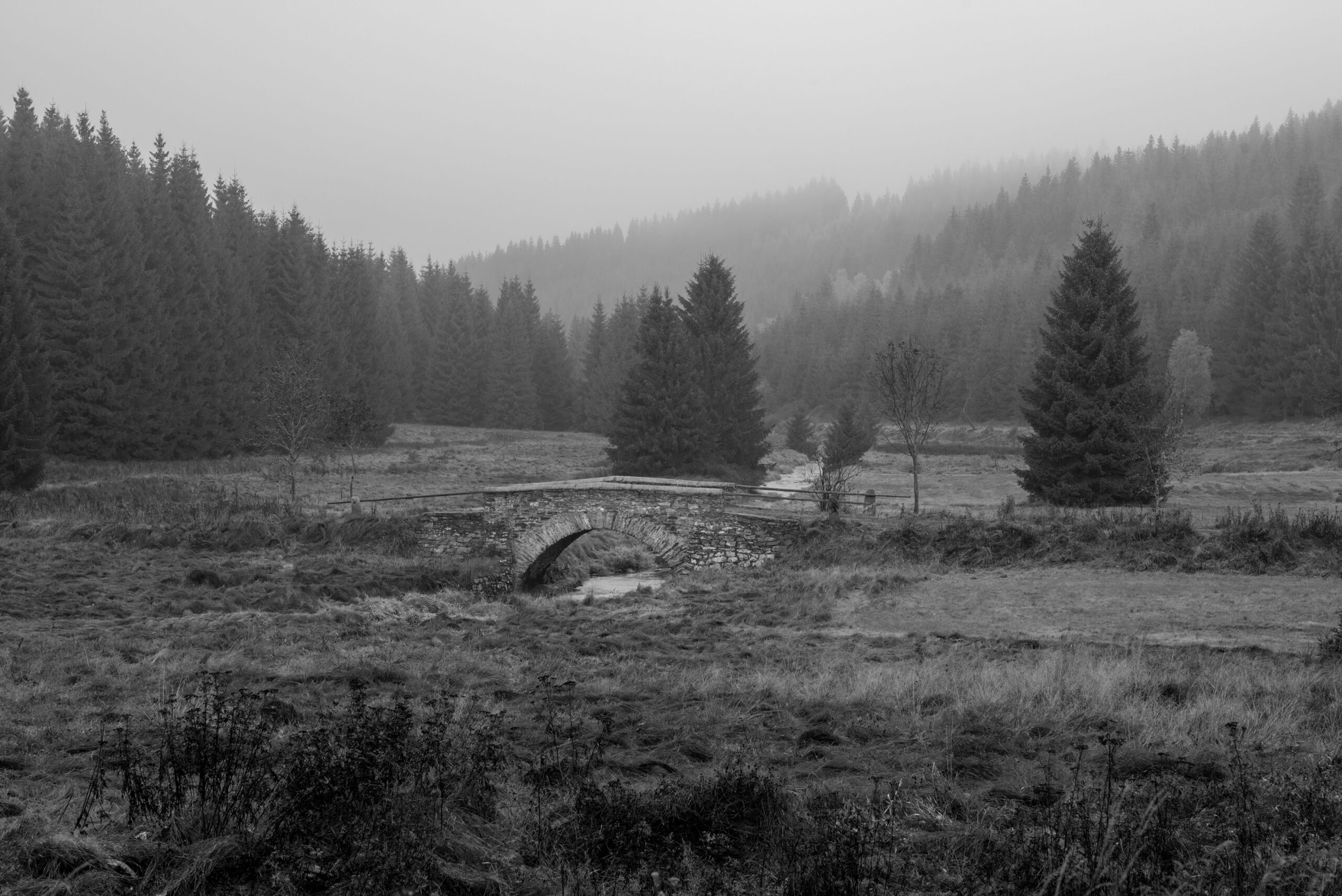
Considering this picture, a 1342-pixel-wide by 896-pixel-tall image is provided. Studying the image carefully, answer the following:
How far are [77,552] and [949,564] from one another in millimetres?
21647

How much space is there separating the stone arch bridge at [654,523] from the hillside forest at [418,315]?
67.2ft

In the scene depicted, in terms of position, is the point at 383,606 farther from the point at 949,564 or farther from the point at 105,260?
the point at 105,260

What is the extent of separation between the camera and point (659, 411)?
40312mm

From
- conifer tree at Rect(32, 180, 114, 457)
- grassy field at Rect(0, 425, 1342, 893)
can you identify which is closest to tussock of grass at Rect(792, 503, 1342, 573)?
grassy field at Rect(0, 425, 1342, 893)

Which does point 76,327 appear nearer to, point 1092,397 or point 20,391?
point 20,391

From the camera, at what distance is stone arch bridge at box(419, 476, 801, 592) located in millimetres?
24484

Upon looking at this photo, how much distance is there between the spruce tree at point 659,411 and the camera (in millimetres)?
40125

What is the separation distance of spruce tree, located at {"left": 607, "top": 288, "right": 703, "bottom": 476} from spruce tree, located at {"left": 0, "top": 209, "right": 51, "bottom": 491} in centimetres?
2196

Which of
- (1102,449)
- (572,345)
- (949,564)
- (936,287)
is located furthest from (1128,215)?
(949,564)

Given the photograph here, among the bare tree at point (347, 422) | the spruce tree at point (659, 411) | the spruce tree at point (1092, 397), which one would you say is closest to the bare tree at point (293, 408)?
the bare tree at point (347, 422)

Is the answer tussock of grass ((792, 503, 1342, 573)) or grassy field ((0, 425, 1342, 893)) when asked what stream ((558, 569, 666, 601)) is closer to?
grassy field ((0, 425, 1342, 893))

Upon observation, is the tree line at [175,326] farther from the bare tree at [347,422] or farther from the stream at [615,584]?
the stream at [615,584]

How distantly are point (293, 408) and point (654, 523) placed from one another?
772 inches

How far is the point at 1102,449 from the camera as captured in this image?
28438mm
